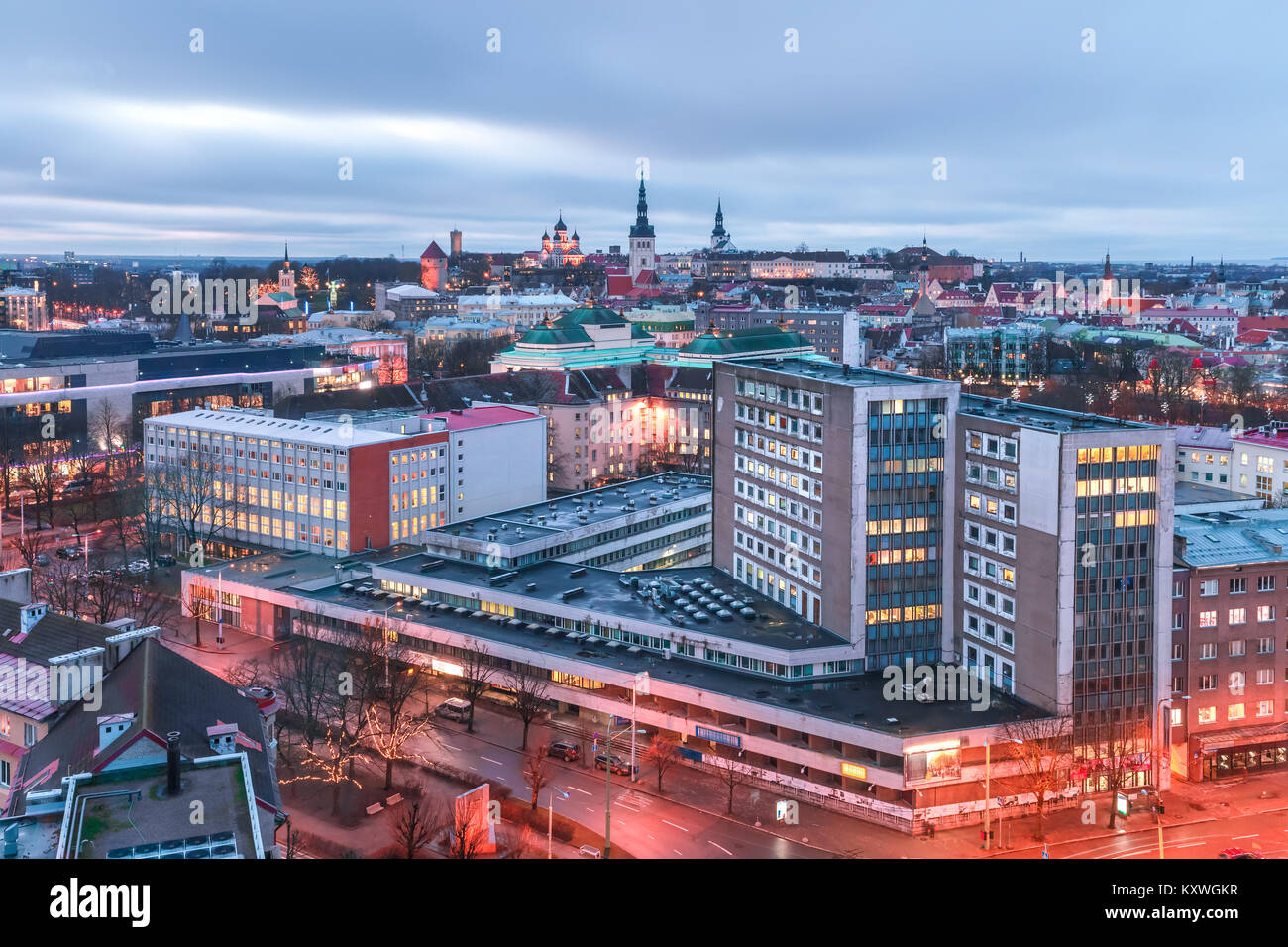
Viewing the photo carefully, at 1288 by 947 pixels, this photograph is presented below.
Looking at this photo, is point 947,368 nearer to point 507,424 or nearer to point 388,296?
point 507,424

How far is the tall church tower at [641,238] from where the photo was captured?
448 ft

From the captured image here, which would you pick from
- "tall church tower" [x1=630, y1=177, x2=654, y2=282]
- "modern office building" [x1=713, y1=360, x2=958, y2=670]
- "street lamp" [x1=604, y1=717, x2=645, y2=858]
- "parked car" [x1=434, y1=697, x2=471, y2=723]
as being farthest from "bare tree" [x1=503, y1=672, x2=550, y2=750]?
"tall church tower" [x1=630, y1=177, x2=654, y2=282]

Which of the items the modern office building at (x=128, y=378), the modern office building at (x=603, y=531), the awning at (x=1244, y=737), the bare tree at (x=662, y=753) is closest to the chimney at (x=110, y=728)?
the bare tree at (x=662, y=753)

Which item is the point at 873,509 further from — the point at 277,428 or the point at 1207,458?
the point at 1207,458

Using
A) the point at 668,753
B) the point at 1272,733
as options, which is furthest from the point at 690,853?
the point at 1272,733

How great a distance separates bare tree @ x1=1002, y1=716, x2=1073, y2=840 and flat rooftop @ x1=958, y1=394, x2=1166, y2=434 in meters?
5.98

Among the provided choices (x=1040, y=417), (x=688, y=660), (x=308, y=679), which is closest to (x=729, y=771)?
(x=688, y=660)

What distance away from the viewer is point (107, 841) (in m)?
12.2

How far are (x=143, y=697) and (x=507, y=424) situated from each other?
3000cm

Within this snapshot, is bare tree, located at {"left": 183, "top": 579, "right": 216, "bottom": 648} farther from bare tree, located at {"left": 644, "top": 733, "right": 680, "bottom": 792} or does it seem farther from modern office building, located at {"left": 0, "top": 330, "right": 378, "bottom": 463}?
modern office building, located at {"left": 0, "top": 330, "right": 378, "bottom": 463}

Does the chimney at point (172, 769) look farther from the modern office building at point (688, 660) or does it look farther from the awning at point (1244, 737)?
the awning at point (1244, 737)

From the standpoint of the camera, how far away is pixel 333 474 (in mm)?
39500

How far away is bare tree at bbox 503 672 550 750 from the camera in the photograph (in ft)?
85.3
